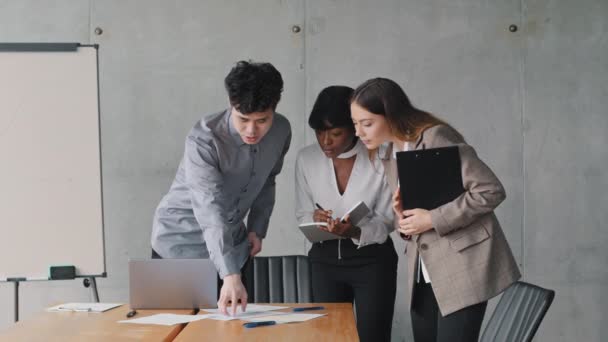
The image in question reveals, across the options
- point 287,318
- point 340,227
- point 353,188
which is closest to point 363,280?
point 340,227

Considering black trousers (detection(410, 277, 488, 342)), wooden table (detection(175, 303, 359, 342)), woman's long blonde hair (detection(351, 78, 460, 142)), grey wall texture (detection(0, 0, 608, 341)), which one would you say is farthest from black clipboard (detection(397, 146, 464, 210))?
grey wall texture (detection(0, 0, 608, 341))

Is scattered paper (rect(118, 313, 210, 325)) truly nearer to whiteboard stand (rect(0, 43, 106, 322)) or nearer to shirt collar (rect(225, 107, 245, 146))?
shirt collar (rect(225, 107, 245, 146))

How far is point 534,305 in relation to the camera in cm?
239

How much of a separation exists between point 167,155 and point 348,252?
70.9 inches

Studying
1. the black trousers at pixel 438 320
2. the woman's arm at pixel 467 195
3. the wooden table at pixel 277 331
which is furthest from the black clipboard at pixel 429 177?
the wooden table at pixel 277 331

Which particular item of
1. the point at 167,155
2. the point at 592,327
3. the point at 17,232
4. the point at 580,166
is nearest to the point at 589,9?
the point at 580,166

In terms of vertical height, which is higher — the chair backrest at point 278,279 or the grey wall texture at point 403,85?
the grey wall texture at point 403,85

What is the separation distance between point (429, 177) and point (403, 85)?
2218mm

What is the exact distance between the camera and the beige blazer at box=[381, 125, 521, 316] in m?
→ 2.54

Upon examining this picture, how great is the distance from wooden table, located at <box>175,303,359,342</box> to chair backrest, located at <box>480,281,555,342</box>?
1.64 feet

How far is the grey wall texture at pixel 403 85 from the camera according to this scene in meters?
4.77

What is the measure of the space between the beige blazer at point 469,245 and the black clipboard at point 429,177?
40 millimetres

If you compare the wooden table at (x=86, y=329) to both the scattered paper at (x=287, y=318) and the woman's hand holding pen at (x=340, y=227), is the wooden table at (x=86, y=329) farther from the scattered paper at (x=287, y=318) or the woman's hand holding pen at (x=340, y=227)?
the woman's hand holding pen at (x=340, y=227)

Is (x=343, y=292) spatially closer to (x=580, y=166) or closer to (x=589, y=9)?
(x=580, y=166)
